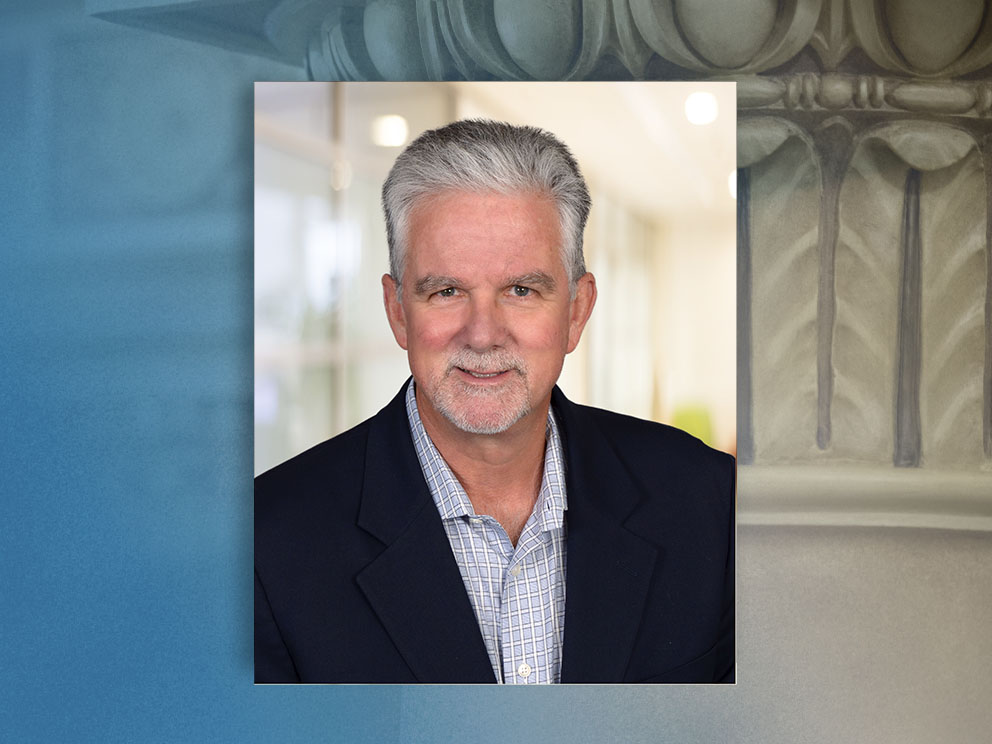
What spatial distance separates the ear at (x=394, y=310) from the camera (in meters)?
2.22

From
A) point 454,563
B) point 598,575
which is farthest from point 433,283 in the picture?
point 598,575

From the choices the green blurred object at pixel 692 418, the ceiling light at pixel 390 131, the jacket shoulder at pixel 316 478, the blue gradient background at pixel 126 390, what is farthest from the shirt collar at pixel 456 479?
the ceiling light at pixel 390 131

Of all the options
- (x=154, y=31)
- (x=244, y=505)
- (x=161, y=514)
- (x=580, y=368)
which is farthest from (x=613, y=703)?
(x=154, y=31)

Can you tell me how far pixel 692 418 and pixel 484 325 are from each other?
1.58ft

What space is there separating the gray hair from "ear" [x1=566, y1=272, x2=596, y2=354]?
0.05 feet

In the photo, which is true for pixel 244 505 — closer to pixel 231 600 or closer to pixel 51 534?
pixel 231 600

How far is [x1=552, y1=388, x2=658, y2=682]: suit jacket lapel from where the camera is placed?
2232 mm

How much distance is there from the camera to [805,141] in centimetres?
231

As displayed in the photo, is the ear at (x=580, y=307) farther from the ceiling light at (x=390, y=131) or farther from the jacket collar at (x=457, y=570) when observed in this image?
the ceiling light at (x=390, y=131)

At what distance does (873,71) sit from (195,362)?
A: 1600 mm

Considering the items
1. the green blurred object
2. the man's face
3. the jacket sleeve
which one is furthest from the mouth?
the jacket sleeve

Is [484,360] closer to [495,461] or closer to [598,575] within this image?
[495,461]

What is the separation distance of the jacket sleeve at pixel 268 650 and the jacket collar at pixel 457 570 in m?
0.23

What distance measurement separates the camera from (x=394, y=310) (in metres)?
2.22
